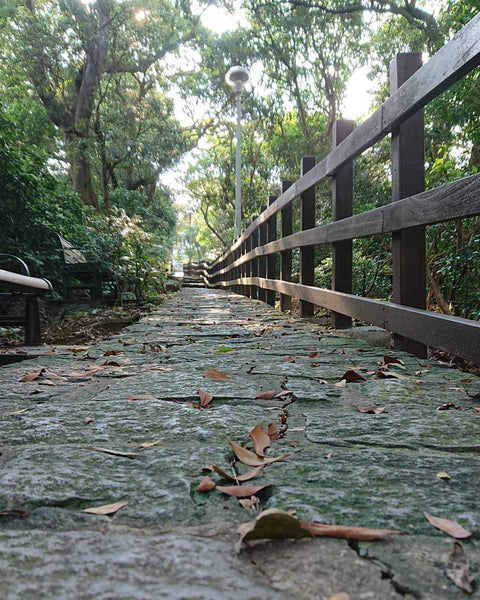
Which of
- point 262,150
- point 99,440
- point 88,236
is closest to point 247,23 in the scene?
point 262,150

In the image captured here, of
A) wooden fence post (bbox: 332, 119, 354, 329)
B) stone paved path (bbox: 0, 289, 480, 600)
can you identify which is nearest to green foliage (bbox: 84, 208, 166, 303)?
wooden fence post (bbox: 332, 119, 354, 329)

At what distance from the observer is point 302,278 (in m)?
4.59

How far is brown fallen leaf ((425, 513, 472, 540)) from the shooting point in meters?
0.85

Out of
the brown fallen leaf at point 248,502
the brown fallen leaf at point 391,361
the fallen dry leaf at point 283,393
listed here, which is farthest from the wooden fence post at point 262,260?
the brown fallen leaf at point 248,502

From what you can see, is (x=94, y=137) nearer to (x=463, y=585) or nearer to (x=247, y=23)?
(x=247, y=23)

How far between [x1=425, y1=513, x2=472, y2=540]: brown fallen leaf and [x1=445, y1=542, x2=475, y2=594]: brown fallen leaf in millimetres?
37

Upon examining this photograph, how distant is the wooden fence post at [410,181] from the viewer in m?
2.48

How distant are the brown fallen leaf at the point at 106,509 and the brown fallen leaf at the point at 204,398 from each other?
2.45ft

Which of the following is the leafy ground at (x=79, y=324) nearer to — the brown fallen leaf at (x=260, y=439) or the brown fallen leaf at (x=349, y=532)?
the brown fallen leaf at (x=260, y=439)

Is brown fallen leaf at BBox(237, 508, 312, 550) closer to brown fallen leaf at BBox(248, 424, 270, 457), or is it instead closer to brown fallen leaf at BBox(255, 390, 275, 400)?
brown fallen leaf at BBox(248, 424, 270, 457)

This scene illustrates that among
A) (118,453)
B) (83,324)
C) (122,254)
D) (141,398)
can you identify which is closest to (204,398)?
(141,398)

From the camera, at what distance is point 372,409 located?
162cm

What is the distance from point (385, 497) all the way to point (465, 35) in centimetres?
169

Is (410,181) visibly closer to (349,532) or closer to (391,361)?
(391,361)
